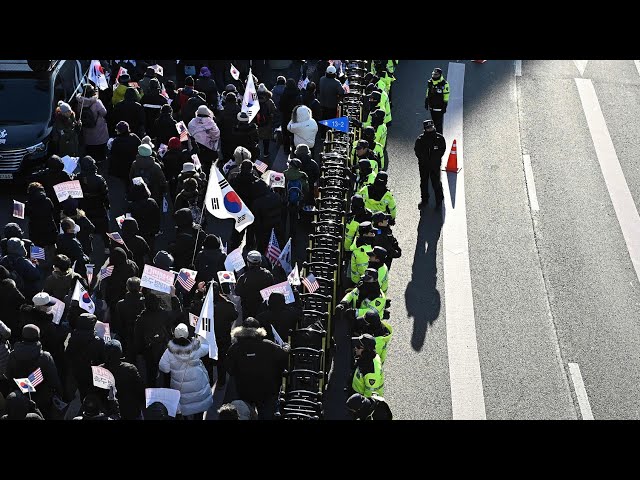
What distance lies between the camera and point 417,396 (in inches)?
591

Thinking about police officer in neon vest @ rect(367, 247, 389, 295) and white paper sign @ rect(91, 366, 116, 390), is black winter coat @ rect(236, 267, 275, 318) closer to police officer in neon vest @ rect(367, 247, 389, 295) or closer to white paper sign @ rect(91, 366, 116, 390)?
police officer in neon vest @ rect(367, 247, 389, 295)

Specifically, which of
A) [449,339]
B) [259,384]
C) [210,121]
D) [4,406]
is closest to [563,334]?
[449,339]

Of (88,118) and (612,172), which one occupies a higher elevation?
(612,172)

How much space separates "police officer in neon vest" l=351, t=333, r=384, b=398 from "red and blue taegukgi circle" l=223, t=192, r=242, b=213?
2.86 meters

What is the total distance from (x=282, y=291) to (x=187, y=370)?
1.90 meters

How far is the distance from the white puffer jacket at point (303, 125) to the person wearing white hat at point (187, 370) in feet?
21.5

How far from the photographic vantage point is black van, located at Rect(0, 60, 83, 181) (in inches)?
762

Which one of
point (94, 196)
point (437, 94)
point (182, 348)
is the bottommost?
point (182, 348)

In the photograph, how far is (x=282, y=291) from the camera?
46.3 feet

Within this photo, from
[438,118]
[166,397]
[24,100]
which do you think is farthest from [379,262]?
[24,100]

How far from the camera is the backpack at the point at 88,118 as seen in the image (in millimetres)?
19266

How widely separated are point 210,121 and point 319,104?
95.2 inches

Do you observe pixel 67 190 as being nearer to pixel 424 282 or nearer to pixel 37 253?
pixel 37 253

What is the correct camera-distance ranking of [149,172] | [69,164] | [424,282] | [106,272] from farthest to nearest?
1. [69,164]
2. [424,282]
3. [149,172]
4. [106,272]
